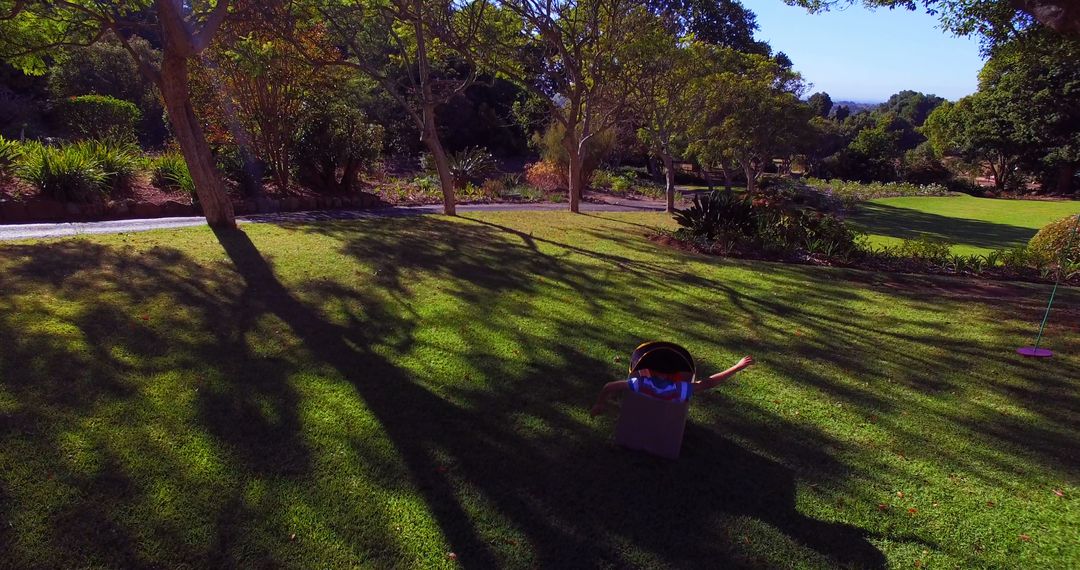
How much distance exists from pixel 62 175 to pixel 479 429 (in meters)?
10.3

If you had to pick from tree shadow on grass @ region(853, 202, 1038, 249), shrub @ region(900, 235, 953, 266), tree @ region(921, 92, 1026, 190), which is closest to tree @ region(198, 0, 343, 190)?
shrub @ region(900, 235, 953, 266)

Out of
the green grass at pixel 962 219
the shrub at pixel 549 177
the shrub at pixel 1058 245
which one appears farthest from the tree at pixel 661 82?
the shrub at pixel 1058 245

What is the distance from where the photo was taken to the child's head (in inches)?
141

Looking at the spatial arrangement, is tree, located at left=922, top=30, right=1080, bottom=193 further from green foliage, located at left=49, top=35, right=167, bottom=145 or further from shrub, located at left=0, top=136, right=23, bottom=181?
green foliage, located at left=49, top=35, right=167, bottom=145

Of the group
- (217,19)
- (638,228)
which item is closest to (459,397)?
(217,19)

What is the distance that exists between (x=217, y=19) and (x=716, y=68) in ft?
49.7

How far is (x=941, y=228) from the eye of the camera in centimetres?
2014

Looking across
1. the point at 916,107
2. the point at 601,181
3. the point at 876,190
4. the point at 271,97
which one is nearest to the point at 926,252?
the point at 271,97

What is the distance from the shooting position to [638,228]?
14219 millimetres

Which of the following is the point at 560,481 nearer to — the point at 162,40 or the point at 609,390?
the point at 609,390

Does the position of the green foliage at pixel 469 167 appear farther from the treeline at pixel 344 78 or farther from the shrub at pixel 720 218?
the shrub at pixel 720 218

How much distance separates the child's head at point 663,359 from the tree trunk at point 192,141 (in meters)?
8.05

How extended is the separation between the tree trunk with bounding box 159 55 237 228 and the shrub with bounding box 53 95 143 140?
10590 millimetres

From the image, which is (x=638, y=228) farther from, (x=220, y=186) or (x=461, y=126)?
(x=461, y=126)
